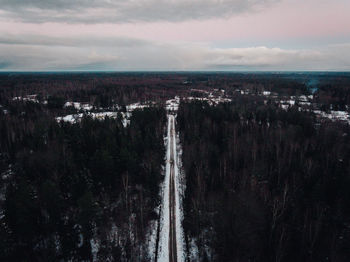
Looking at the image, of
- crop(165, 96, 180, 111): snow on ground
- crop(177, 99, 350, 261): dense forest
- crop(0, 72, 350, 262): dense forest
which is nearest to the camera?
crop(177, 99, 350, 261): dense forest

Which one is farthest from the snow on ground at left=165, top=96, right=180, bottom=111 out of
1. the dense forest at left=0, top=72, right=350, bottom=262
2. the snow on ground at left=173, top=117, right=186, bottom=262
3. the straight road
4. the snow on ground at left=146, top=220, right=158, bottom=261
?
the snow on ground at left=146, top=220, right=158, bottom=261

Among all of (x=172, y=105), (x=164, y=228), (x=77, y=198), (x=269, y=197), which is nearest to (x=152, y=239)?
(x=164, y=228)

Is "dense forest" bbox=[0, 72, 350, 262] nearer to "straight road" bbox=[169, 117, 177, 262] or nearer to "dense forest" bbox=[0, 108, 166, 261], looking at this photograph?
"dense forest" bbox=[0, 108, 166, 261]

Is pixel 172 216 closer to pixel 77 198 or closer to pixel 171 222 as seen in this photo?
pixel 171 222

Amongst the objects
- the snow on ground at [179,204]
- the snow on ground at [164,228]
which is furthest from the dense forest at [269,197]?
the snow on ground at [164,228]

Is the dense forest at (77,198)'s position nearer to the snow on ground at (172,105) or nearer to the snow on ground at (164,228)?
the snow on ground at (164,228)
